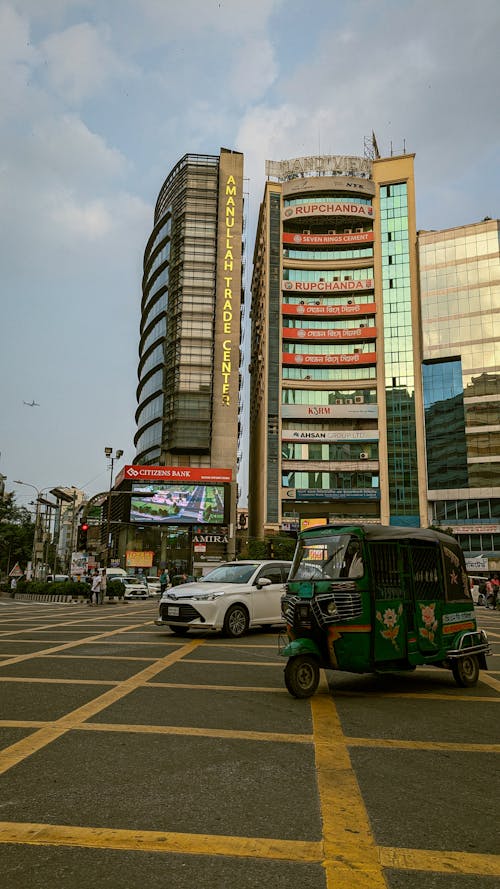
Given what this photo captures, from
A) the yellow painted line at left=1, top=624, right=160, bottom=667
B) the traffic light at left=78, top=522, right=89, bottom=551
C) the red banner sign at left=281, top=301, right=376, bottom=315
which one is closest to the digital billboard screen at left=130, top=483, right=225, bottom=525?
the red banner sign at left=281, top=301, right=376, bottom=315

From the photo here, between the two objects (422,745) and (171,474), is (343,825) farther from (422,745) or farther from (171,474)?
(171,474)

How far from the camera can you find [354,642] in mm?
7387

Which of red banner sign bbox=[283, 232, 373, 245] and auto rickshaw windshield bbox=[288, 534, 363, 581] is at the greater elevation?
red banner sign bbox=[283, 232, 373, 245]

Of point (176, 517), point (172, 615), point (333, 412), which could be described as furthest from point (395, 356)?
point (172, 615)

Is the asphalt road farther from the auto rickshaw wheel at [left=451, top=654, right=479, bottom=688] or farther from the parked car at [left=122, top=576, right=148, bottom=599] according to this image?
the parked car at [left=122, top=576, right=148, bottom=599]

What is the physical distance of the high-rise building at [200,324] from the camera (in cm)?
7638

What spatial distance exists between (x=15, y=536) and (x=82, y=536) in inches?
1671

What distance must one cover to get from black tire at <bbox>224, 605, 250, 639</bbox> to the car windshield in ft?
2.38

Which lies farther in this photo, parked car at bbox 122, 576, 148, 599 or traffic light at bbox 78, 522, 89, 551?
parked car at bbox 122, 576, 148, 599

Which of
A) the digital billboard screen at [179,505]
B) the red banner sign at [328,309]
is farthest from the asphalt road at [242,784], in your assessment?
the red banner sign at [328,309]

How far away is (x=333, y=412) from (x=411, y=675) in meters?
65.7

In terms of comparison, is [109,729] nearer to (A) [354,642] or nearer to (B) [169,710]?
(B) [169,710]

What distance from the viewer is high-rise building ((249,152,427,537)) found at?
72.7 m

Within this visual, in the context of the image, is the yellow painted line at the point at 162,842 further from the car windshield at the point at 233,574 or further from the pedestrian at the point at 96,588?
the pedestrian at the point at 96,588
